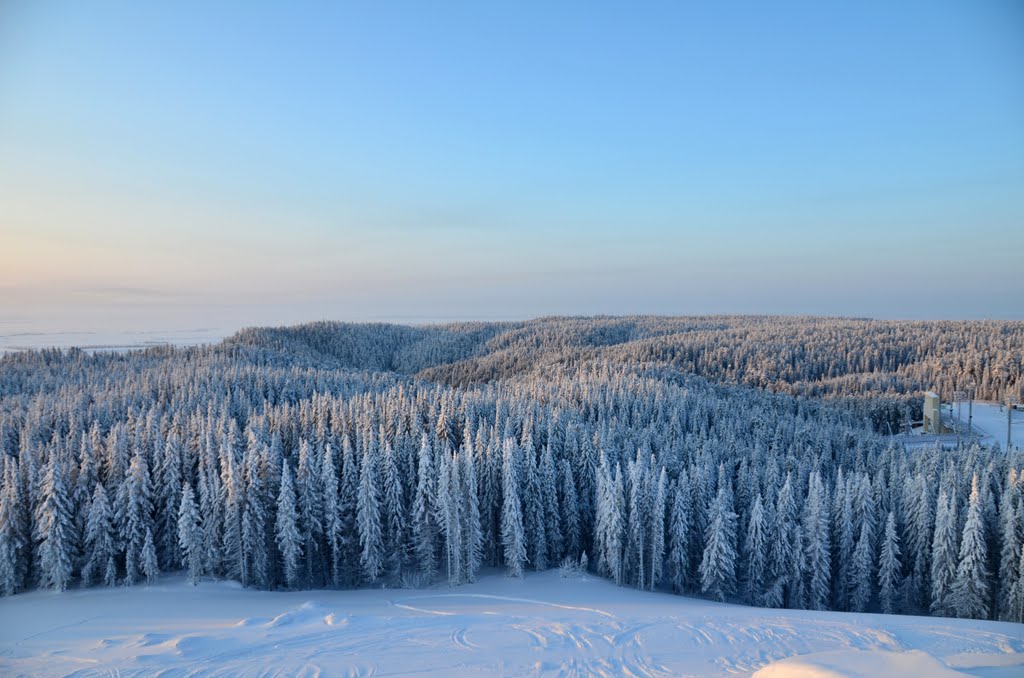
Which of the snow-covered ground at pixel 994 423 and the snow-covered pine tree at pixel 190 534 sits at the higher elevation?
the snow-covered pine tree at pixel 190 534

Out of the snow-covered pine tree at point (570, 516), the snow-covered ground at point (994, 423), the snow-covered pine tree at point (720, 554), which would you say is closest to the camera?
the snow-covered pine tree at point (720, 554)

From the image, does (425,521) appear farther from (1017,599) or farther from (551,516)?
(1017,599)

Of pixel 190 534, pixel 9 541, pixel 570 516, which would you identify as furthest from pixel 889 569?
pixel 9 541

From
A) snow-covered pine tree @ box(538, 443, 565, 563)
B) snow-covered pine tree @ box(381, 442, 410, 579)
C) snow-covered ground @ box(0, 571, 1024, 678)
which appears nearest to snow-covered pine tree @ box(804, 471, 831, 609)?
snow-covered ground @ box(0, 571, 1024, 678)

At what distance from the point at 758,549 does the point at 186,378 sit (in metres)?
93.7

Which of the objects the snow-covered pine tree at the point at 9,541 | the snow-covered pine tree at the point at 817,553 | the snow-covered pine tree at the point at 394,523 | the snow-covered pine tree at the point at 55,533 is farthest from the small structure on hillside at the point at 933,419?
the snow-covered pine tree at the point at 9,541

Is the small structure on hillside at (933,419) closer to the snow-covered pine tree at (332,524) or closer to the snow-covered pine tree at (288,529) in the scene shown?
the snow-covered pine tree at (332,524)

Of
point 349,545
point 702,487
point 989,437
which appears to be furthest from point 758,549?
point 989,437

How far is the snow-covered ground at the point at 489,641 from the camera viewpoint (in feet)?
79.8

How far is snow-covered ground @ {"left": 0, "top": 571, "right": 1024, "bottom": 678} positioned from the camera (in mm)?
24312

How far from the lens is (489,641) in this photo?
28156 millimetres

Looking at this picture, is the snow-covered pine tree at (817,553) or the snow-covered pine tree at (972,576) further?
the snow-covered pine tree at (817,553)

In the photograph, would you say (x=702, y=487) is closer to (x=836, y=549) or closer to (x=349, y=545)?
(x=836, y=549)

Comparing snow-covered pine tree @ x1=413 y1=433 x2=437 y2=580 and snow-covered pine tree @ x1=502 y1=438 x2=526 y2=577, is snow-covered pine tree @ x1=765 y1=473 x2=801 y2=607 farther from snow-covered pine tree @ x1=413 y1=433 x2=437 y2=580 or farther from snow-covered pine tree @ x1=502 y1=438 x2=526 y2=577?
snow-covered pine tree @ x1=413 y1=433 x2=437 y2=580
